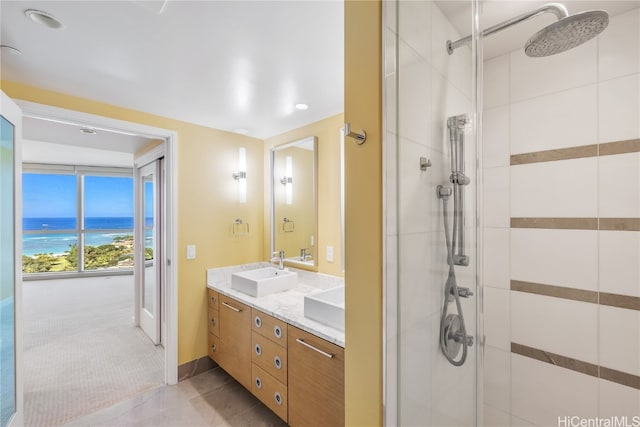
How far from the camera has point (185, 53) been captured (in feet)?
4.98

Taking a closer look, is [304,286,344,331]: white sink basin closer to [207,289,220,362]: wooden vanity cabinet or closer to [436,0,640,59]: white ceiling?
[207,289,220,362]: wooden vanity cabinet

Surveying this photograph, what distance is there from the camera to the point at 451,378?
1252 millimetres

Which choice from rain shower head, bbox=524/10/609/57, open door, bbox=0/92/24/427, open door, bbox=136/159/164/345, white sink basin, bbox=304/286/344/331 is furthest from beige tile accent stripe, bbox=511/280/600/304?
open door, bbox=136/159/164/345

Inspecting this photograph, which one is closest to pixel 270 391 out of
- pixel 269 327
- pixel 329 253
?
pixel 269 327

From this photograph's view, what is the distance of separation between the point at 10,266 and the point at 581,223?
120 inches

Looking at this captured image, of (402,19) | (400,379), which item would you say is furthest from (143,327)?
(402,19)

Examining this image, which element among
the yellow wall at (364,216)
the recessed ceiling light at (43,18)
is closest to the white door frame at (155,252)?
the recessed ceiling light at (43,18)

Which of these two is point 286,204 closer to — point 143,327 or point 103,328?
point 143,327

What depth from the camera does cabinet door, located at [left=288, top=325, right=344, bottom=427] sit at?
1521 mm

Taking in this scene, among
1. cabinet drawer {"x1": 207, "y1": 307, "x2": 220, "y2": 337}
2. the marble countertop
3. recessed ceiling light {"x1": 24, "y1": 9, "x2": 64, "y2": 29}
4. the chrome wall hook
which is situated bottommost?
cabinet drawer {"x1": 207, "y1": 307, "x2": 220, "y2": 337}

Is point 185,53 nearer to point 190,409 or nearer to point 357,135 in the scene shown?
point 357,135

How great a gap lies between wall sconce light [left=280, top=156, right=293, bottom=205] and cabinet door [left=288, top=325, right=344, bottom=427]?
1352mm

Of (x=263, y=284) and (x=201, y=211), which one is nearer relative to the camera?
(x=263, y=284)

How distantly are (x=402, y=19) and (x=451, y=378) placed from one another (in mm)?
1426
